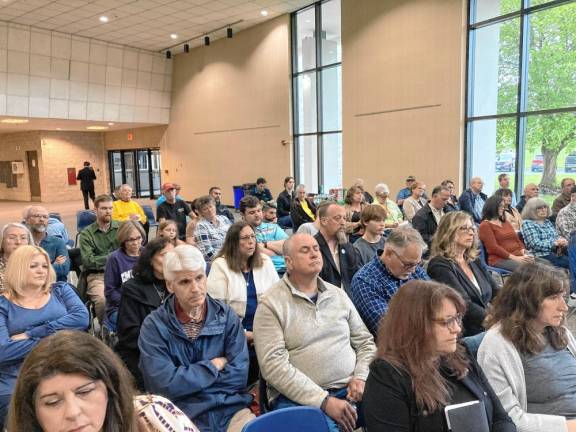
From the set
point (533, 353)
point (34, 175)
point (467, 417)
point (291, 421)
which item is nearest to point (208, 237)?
point (291, 421)

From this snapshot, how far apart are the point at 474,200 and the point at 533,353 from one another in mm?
6371

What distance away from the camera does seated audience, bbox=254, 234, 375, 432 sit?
2.02m

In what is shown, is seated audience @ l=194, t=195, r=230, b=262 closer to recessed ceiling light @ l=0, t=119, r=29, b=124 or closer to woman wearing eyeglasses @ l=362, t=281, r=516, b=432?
woman wearing eyeglasses @ l=362, t=281, r=516, b=432

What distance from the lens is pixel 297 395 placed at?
6.58 feet

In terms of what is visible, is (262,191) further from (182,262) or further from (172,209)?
(182,262)

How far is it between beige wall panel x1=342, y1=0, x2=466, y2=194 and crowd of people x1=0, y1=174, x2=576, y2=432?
701 cm

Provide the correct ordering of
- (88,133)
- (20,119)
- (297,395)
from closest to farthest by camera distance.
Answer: (297,395), (20,119), (88,133)

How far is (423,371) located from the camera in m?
1.45

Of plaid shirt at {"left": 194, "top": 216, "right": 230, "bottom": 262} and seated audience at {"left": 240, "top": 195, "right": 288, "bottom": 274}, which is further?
plaid shirt at {"left": 194, "top": 216, "right": 230, "bottom": 262}

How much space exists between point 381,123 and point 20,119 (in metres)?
11.5

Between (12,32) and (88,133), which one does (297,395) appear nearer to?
(12,32)

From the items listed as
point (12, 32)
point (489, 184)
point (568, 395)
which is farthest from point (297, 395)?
point (12, 32)

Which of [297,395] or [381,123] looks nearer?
[297,395]

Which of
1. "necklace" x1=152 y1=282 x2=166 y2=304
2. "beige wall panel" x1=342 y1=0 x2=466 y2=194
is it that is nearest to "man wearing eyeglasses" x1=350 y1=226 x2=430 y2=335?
"necklace" x1=152 y1=282 x2=166 y2=304
